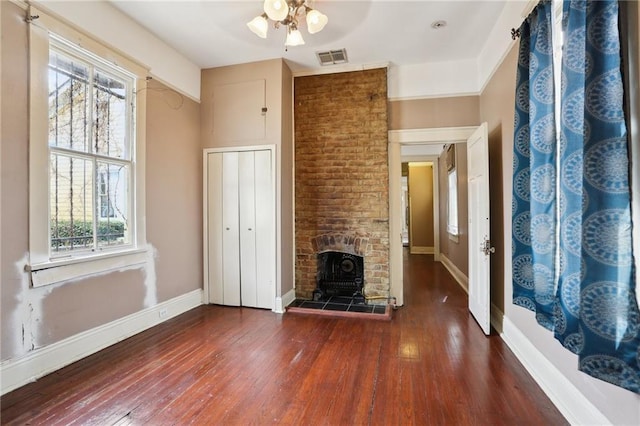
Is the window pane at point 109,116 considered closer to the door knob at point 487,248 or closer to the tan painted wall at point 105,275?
the tan painted wall at point 105,275

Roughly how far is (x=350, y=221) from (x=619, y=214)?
9.33 feet

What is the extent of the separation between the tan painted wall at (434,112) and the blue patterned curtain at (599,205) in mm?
2354

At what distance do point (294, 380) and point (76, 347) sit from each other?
73.3 inches

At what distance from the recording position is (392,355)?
2.56 meters

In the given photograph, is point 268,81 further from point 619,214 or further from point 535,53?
point 619,214

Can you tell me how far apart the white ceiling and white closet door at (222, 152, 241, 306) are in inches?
51.2

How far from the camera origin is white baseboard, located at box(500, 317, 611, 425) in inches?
64.6

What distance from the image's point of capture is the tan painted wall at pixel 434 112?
3.75 meters

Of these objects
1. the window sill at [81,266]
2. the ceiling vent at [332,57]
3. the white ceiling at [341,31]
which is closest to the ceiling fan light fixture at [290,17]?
the white ceiling at [341,31]

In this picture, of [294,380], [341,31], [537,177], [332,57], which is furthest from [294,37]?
[294,380]

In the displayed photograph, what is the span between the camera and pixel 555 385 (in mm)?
1946

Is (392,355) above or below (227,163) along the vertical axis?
below

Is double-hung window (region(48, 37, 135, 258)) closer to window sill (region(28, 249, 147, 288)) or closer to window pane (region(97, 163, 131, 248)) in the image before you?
window pane (region(97, 163, 131, 248))

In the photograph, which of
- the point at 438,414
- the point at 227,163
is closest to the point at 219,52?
the point at 227,163
